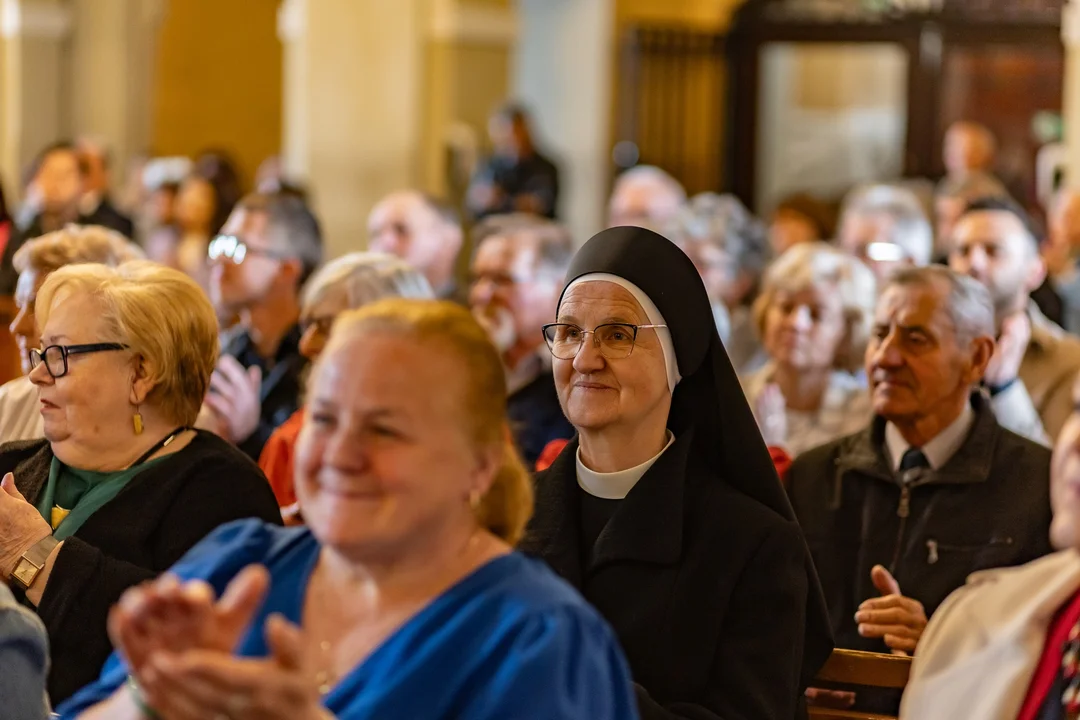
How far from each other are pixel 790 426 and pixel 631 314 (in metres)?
2.41

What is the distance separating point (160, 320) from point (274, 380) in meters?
2.02

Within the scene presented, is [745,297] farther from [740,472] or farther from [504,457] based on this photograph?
[504,457]

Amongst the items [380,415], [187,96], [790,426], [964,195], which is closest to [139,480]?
[380,415]

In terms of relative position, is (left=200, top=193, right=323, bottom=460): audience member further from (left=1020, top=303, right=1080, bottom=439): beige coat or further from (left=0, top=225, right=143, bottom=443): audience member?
(left=1020, top=303, right=1080, bottom=439): beige coat

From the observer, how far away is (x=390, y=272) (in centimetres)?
527

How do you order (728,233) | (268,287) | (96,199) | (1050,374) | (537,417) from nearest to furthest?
(537,417)
(1050,374)
(268,287)
(728,233)
(96,199)

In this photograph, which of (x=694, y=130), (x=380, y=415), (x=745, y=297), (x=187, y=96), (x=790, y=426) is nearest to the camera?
(x=380, y=415)

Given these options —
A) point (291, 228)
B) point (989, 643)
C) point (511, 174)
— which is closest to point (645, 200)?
point (511, 174)

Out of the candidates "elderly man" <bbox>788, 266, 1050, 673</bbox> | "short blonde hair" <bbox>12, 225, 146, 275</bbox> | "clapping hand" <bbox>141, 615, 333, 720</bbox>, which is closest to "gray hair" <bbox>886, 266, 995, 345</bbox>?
"elderly man" <bbox>788, 266, 1050, 673</bbox>

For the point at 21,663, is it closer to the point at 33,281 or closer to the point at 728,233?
the point at 33,281

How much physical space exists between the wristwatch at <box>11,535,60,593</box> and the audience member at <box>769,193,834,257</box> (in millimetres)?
6603

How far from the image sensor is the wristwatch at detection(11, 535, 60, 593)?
3.49m

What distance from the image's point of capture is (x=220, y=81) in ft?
59.7

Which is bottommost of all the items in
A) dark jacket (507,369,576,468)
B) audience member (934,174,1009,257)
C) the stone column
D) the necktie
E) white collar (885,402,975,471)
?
dark jacket (507,369,576,468)
